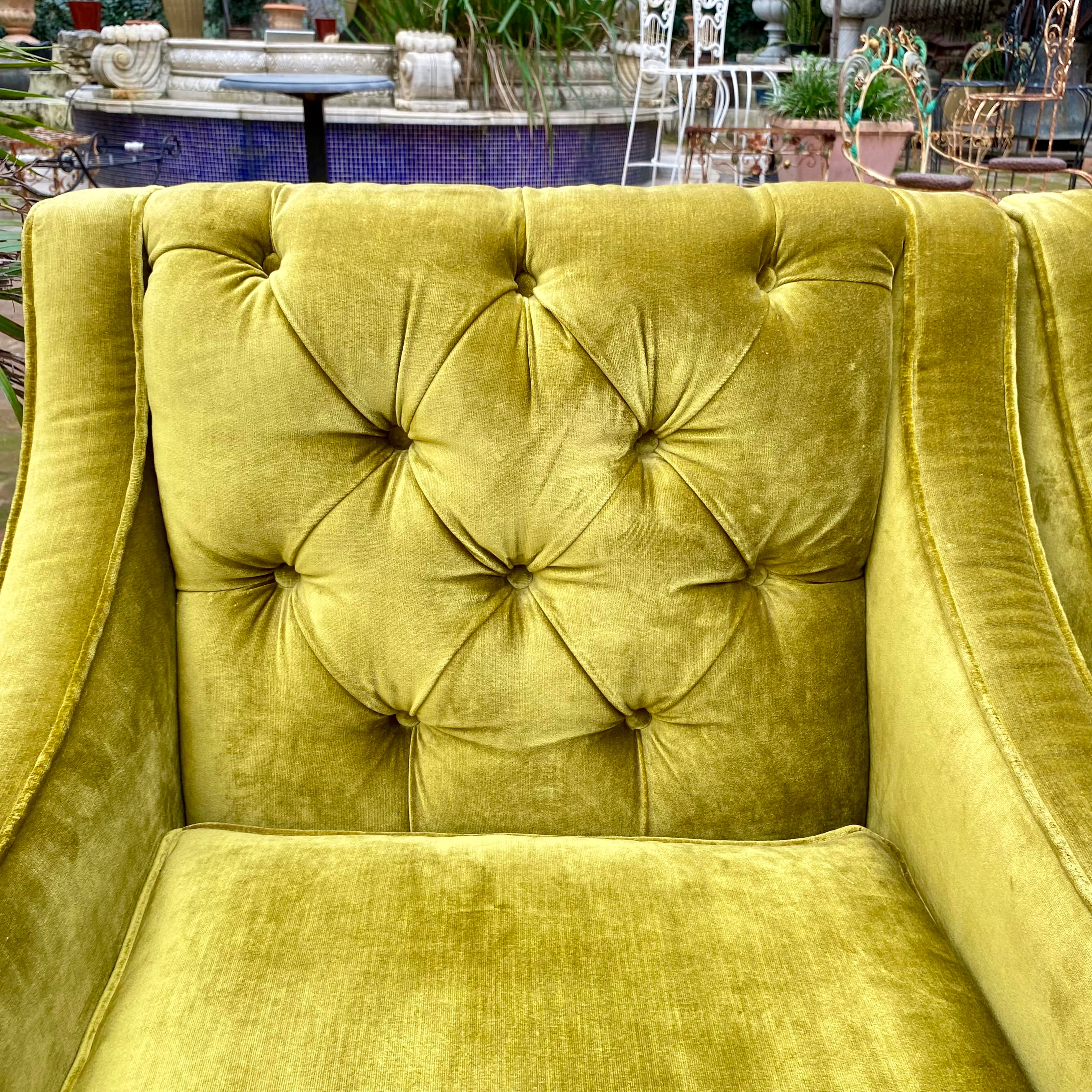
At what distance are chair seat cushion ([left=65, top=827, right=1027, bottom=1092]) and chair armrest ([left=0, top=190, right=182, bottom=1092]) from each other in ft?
0.14

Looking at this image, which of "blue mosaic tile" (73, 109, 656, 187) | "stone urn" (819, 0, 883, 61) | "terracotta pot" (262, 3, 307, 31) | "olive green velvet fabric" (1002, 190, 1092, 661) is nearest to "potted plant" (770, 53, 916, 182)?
"blue mosaic tile" (73, 109, 656, 187)

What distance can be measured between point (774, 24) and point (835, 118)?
6.98 m

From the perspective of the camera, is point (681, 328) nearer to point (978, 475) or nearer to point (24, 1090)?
point (978, 475)

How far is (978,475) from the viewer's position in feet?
3.18

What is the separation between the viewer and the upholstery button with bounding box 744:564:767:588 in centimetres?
102

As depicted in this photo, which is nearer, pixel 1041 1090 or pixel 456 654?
pixel 1041 1090

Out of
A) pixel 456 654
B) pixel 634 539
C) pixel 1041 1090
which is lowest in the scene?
pixel 1041 1090

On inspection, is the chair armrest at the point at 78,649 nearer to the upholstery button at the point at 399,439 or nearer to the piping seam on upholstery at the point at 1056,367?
the upholstery button at the point at 399,439

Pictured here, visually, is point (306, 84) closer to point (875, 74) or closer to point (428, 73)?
point (428, 73)

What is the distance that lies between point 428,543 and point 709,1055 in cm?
48

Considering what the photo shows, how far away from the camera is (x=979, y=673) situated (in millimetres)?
869

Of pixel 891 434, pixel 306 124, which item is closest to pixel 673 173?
pixel 306 124

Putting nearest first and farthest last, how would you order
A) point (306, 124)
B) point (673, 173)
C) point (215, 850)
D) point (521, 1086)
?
point (521, 1086)
point (215, 850)
point (306, 124)
point (673, 173)

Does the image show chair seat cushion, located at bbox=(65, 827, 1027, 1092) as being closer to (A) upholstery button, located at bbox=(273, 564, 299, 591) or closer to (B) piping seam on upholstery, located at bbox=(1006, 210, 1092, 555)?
(A) upholstery button, located at bbox=(273, 564, 299, 591)
